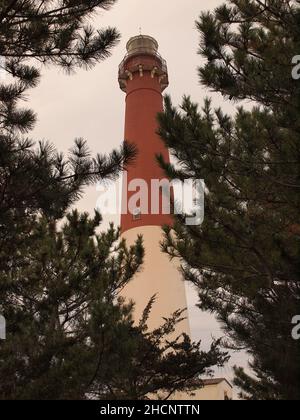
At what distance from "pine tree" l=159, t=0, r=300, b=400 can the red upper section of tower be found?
18.2 feet

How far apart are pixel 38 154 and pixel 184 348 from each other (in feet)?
11.7

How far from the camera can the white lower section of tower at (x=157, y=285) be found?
38.7ft

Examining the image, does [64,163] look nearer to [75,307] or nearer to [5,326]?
[5,326]

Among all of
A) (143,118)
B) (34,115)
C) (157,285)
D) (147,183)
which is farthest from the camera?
(143,118)

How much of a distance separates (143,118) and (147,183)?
210 centimetres

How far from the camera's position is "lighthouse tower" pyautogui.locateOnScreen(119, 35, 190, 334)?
1191 cm

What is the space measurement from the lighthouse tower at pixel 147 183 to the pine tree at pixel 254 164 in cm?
432

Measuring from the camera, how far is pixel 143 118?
13.8 m

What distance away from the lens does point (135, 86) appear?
47.9 feet

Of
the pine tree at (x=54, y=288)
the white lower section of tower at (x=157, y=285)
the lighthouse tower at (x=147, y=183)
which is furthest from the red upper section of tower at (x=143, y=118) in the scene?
the pine tree at (x=54, y=288)

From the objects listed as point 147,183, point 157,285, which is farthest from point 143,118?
point 157,285

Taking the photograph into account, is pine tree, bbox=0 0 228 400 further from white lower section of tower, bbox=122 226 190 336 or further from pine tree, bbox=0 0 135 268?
white lower section of tower, bbox=122 226 190 336

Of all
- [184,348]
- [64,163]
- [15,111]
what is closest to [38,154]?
[64,163]

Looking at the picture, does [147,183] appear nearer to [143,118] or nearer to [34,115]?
[143,118]
